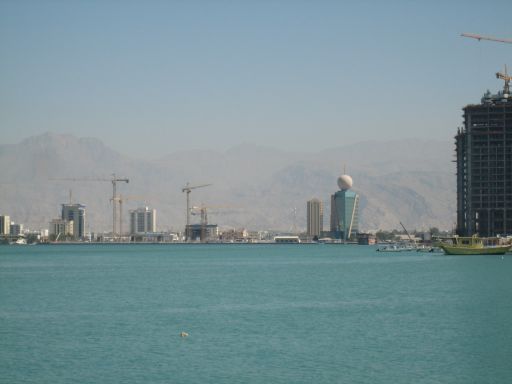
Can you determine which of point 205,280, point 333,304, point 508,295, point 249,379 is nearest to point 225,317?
point 333,304

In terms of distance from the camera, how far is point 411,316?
74.2 metres

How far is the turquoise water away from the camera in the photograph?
166 ft

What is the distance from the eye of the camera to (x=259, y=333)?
211 ft

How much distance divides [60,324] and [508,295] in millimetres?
44928

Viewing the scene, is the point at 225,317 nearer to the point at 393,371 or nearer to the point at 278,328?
the point at 278,328

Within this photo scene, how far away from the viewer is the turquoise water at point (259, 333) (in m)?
50.5

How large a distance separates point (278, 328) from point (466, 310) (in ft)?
64.6

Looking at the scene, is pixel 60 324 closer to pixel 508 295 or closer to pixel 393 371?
pixel 393 371

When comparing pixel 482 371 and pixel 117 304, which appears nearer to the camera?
pixel 482 371

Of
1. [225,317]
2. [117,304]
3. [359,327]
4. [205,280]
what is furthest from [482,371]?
[205,280]

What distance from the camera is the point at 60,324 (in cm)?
7056

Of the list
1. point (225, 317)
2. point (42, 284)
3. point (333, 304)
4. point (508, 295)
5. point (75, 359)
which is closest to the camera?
point (75, 359)

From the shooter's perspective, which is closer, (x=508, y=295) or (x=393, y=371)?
(x=393, y=371)

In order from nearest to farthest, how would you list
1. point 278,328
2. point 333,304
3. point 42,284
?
point 278,328 < point 333,304 < point 42,284
